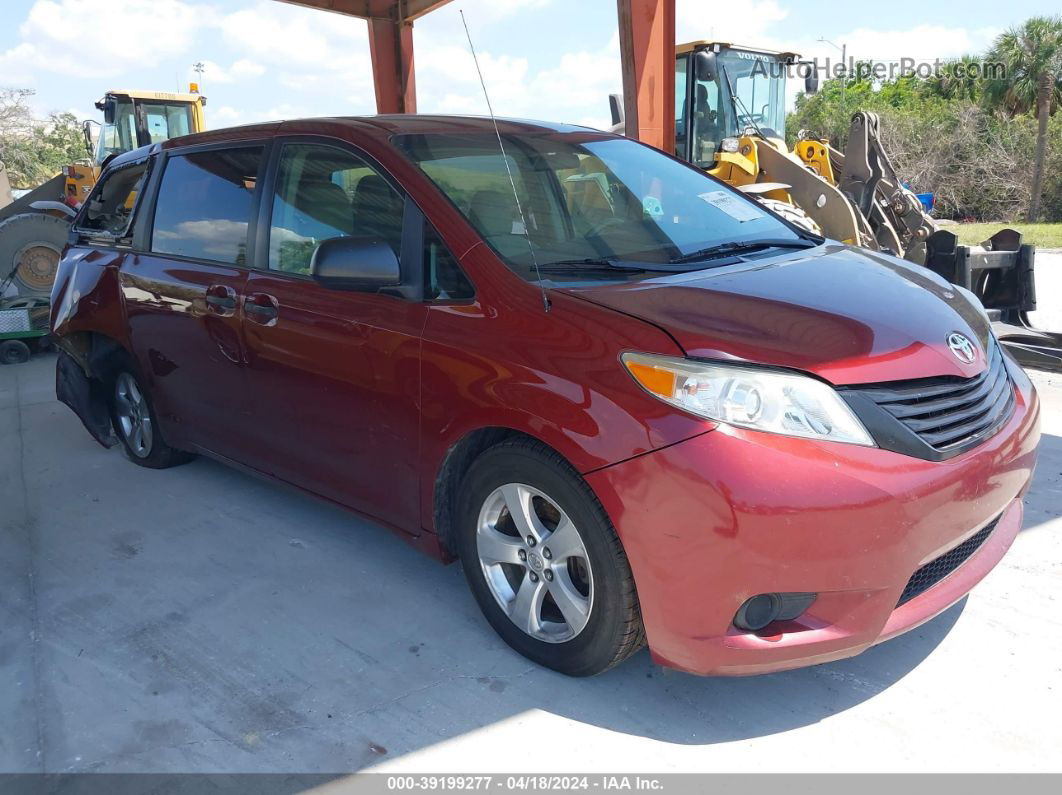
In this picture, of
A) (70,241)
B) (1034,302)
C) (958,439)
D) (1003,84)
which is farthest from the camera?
(1003,84)

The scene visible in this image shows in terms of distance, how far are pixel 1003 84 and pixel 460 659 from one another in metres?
31.4

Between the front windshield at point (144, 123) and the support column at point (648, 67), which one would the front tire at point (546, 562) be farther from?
the front windshield at point (144, 123)

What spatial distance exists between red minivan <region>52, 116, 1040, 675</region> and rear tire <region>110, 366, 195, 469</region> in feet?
2.35

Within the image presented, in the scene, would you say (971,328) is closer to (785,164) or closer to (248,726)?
(248,726)

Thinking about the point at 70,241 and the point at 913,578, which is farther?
the point at 70,241

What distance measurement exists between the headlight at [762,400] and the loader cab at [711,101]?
25.6ft

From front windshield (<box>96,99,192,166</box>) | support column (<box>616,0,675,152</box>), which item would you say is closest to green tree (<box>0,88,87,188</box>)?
front windshield (<box>96,99,192,166</box>)

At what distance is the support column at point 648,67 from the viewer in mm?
6953

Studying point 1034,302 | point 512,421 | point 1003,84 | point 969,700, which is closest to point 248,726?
point 512,421

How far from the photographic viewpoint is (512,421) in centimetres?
260

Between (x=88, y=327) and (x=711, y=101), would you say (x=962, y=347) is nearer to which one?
(x=88, y=327)

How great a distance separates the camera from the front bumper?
7.14 ft

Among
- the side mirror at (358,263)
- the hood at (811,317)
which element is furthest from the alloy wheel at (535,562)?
the side mirror at (358,263)

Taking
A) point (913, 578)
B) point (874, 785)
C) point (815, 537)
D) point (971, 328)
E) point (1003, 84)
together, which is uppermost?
point (1003, 84)
